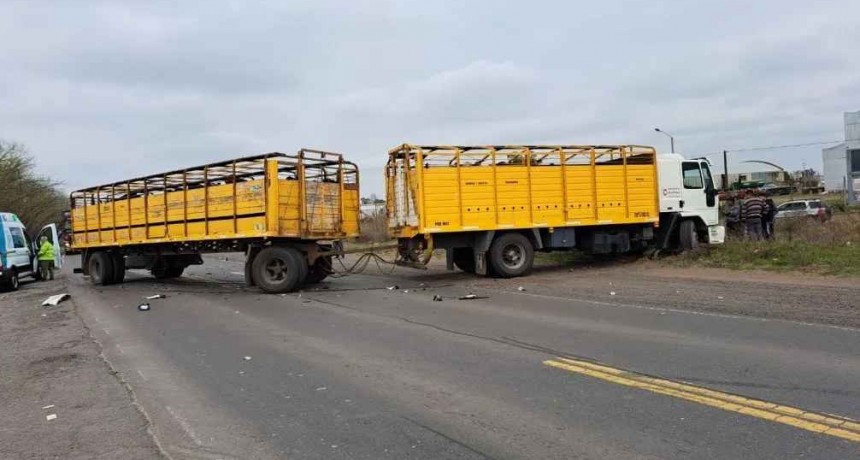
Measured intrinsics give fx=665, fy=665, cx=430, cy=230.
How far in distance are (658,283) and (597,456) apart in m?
10.2

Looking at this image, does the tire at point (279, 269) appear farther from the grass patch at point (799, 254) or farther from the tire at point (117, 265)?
the grass patch at point (799, 254)

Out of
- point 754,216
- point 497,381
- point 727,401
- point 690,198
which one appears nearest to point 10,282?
point 497,381

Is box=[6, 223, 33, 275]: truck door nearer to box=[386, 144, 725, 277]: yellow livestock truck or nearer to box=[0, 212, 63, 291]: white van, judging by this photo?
box=[0, 212, 63, 291]: white van

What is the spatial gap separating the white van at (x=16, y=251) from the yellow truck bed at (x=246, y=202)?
14.0ft

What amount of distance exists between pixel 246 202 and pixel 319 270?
2.48 m

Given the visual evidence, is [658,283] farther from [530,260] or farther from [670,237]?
[670,237]

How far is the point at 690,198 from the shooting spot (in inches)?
721

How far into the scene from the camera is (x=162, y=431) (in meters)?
4.95

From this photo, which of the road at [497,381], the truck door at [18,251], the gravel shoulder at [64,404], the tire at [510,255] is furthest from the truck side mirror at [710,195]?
the truck door at [18,251]

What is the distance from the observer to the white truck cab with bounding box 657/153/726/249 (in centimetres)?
1803

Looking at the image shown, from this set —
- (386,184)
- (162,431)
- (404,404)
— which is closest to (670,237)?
(386,184)

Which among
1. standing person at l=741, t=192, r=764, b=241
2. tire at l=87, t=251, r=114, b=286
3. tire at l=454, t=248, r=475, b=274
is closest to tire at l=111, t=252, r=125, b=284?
tire at l=87, t=251, r=114, b=286

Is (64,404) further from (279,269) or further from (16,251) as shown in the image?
(16,251)

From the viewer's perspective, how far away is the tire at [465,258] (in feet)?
55.5
